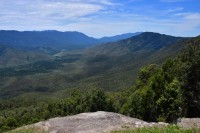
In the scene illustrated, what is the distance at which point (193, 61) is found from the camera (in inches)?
2398

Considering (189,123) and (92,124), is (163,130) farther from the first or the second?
(92,124)

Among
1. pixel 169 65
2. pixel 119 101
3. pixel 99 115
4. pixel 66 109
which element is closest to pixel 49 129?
pixel 99 115

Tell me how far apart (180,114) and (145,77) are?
878 inches

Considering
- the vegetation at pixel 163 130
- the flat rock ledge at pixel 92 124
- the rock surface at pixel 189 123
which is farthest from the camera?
the flat rock ledge at pixel 92 124

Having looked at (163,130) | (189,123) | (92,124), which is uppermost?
(163,130)

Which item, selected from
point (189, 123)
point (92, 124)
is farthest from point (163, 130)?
point (92, 124)

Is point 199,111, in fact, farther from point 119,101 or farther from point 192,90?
point 119,101

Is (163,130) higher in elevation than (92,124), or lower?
higher

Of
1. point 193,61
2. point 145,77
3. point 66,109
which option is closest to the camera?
point 193,61

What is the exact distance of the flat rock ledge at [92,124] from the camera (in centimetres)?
3139

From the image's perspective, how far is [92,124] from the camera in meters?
33.4

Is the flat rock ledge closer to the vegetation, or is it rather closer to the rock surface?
the rock surface

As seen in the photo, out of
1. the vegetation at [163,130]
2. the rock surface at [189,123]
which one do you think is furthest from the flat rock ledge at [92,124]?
the vegetation at [163,130]

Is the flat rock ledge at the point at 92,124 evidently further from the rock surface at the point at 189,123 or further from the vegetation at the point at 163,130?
the vegetation at the point at 163,130
